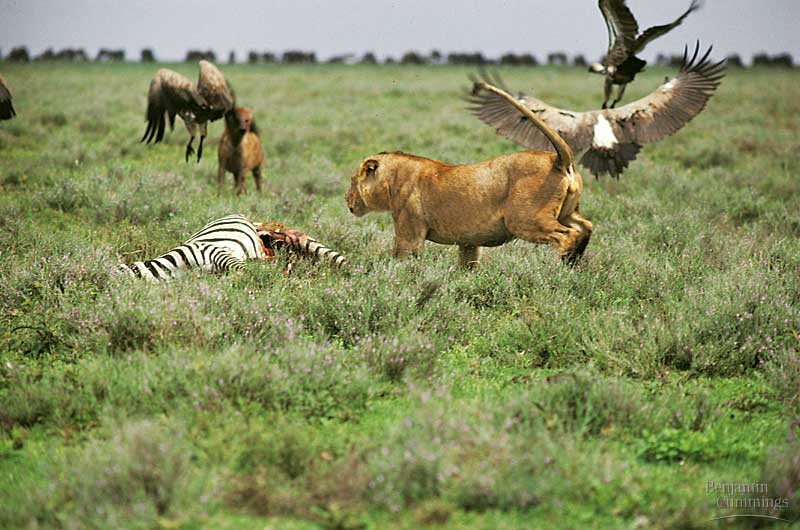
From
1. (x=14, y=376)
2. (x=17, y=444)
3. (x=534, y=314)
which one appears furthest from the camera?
(x=534, y=314)

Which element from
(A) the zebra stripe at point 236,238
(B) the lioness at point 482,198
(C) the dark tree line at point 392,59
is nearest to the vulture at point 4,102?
(A) the zebra stripe at point 236,238

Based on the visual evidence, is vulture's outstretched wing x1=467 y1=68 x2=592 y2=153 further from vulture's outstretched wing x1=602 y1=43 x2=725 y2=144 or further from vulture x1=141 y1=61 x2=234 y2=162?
vulture x1=141 y1=61 x2=234 y2=162

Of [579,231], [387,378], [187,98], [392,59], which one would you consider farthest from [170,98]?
[392,59]

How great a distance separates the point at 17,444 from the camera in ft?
14.4

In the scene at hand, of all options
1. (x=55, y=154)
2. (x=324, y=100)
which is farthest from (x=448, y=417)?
(x=324, y=100)

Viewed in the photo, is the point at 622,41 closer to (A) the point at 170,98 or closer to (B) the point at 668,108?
(B) the point at 668,108

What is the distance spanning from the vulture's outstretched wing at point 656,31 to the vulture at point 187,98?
517cm

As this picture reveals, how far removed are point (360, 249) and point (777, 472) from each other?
5.40m

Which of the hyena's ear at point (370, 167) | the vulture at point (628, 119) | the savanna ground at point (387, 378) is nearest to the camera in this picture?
the savanna ground at point (387, 378)

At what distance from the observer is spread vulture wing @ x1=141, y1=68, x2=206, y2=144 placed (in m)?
9.34

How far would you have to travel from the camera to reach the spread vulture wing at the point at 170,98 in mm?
9336

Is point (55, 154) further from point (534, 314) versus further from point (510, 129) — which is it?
point (534, 314)

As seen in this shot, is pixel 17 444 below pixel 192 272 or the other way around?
below

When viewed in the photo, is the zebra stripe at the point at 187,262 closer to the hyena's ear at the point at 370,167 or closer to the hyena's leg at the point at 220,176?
the hyena's ear at the point at 370,167
